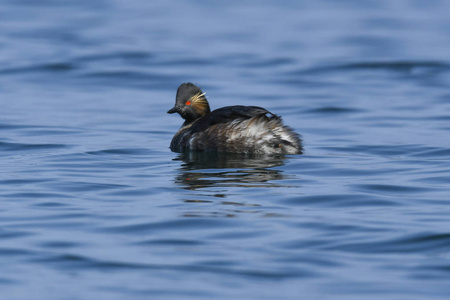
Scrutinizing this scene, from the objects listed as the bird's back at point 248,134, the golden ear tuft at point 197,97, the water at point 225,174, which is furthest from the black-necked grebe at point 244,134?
the golden ear tuft at point 197,97

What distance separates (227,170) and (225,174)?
26cm

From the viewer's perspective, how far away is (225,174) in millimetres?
10289

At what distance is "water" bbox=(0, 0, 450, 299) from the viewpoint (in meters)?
6.65

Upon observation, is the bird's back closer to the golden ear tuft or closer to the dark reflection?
the dark reflection

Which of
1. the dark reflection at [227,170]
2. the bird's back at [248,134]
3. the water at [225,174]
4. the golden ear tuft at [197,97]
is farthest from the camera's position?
the golden ear tuft at [197,97]

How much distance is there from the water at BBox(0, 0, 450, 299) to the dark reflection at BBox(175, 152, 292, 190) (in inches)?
1.4

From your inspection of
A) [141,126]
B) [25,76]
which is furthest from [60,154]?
[25,76]

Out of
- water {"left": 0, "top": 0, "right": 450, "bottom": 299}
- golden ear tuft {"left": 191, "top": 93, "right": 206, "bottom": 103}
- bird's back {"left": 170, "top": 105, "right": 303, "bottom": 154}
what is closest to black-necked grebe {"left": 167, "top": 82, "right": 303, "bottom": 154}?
bird's back {"left": 170, "top": 105, "right": 303, "bottom": 154}

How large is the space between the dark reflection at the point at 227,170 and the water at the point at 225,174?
3 centimetres

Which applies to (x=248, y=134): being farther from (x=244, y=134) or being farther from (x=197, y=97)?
(x=197, y=97)

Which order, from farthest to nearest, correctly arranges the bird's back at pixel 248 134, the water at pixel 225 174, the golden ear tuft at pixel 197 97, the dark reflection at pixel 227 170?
the golden ear tuft at pixel 197 97 < the bird's back at pixel 248 134 < the dark reflection at pixel 227 170 < the water at pixel 225 174

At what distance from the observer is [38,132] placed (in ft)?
45.0

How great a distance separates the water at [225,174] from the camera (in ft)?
21.8

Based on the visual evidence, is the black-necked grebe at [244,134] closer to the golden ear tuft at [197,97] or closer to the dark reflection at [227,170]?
the dark reflection at [227,170]
